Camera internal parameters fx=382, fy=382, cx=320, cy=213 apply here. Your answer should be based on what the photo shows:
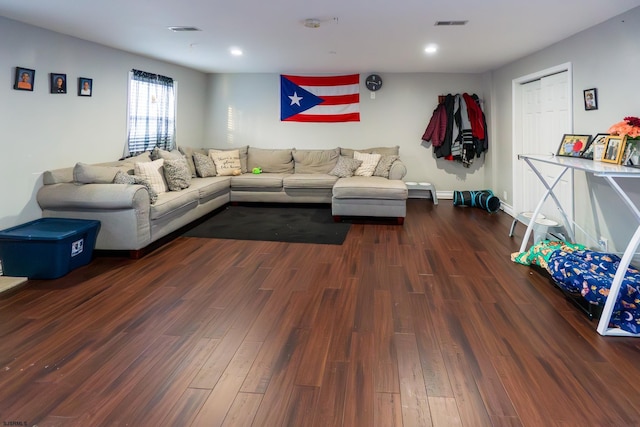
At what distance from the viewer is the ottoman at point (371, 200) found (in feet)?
16.4

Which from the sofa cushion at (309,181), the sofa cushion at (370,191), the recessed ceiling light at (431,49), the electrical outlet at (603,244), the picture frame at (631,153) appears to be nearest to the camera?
the picture frame at (631,153)

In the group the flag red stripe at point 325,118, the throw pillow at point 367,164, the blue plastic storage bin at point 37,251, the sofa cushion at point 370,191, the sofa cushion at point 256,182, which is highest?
the flag red stripe at point 325,118

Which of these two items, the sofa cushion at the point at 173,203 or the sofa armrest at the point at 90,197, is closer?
the sofa armrest at the point at 90,197

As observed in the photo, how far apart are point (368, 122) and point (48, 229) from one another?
5173 mm

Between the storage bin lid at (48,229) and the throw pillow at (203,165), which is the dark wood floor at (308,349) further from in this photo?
the throw pillow at (203,165)

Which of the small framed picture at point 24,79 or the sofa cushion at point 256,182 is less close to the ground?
the small framed picture at point 24,79

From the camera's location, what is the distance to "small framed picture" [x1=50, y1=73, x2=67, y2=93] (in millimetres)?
3820

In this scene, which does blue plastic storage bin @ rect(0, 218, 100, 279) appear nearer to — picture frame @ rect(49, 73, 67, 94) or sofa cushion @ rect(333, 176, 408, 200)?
picture frame @ rect(49, 73, 67, 94)

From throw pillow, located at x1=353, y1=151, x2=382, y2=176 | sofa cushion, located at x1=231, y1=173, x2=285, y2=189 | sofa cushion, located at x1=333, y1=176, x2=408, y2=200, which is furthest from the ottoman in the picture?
sofa cushion, located at x1=231, y1=173, x2=285, y2=189

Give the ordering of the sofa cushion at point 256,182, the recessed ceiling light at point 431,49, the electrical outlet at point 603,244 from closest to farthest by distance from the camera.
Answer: the electrical outlet at point 603,244 < the recessed ceiling light at point 431,49 < the sofa cushion at point 256,182

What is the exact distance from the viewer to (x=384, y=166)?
20.0ft

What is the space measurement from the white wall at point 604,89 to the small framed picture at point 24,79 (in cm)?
520

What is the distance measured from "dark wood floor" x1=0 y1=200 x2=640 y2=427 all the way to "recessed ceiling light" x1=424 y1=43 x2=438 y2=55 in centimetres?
257

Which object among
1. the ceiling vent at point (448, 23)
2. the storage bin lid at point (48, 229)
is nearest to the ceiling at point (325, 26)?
the ceiling vent at point (448, 23)
